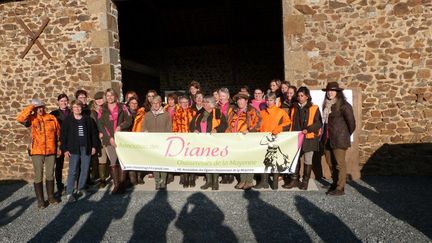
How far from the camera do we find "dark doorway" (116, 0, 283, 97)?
1172 cm

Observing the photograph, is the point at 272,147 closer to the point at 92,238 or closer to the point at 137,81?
the point at 92,238

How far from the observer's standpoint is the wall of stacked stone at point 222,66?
12.6m

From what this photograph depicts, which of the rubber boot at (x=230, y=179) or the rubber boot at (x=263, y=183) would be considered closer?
the rubber boot at (x=263, y=183)

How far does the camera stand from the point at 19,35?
7.02 meters

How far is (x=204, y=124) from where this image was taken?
5.34 metres

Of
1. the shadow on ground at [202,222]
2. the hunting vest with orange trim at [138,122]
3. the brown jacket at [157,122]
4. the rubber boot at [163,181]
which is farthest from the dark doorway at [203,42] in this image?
the shadow on ground at [202,222]

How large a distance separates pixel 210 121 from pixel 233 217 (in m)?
Answer: 1.72

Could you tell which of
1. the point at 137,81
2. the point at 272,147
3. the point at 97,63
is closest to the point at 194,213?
the point at 272,147

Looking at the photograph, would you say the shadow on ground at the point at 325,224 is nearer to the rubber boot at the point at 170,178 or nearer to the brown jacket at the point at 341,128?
the brown jacket at the point at 341,128

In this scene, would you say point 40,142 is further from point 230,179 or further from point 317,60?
point 317,60

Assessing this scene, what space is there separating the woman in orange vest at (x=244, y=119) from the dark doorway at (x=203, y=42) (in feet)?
23.9

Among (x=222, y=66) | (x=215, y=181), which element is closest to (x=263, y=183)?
(x=215, y=181)

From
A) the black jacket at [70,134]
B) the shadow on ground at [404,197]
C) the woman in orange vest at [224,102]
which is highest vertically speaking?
the woman in orange vest at [224,102]

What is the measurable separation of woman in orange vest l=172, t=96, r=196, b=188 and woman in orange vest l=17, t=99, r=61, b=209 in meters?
1.97
